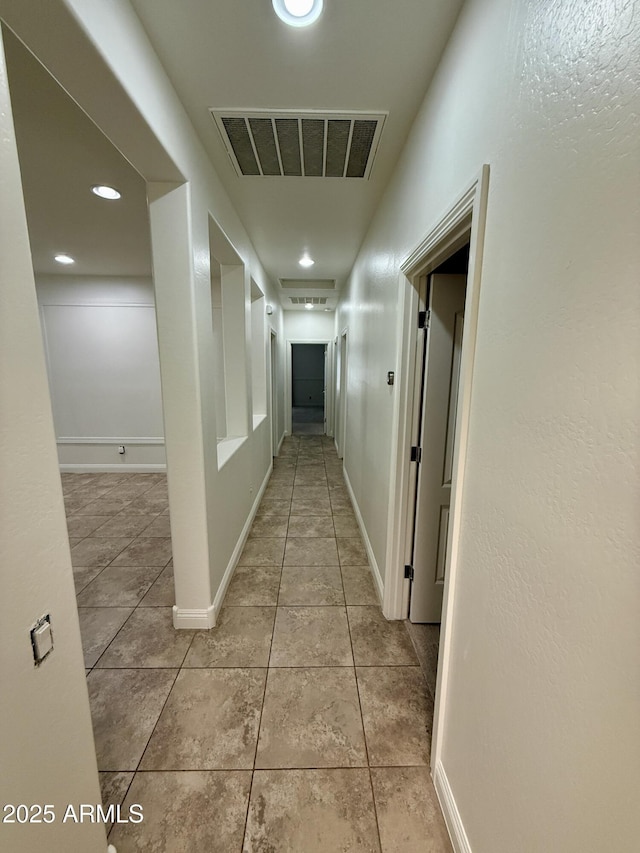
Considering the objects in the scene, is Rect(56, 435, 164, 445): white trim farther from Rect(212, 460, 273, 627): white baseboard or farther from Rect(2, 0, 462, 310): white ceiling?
Rect(2, 0, 462, 310): white ceiling

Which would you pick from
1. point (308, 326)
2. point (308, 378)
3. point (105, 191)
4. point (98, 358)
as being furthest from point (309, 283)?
point (308, 378)

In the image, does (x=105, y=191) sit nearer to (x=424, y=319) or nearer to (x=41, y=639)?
(x=424, y=319)

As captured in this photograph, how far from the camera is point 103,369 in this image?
15.1 feet

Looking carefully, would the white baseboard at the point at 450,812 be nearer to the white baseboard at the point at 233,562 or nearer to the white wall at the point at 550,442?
the white wall at the point at 550,442

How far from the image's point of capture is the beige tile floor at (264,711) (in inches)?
43.7

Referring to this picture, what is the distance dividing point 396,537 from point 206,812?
4.38 feet

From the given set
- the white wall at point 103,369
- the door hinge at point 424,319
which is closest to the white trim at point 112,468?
the white wall at point 103,369

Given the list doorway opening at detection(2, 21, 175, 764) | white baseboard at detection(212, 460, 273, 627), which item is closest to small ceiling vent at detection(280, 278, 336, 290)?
doorway opening at detection(2, 21, 175, 764)

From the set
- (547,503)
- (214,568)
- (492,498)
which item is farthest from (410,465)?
(214,568)

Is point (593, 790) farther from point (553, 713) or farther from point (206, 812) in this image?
point (206, 812)

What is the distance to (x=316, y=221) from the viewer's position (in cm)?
A: 274

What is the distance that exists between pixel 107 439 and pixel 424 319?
4762mm

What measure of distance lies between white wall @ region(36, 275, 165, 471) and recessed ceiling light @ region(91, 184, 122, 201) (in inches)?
91.3

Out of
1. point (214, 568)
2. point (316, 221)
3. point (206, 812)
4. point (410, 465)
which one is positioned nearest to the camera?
point (206, 812)
